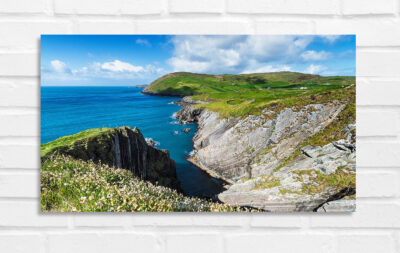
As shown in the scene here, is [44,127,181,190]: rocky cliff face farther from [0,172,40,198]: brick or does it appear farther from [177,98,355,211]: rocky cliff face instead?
[177,98,355,211]: rocky cliff face

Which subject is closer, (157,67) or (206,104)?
(157,67)
